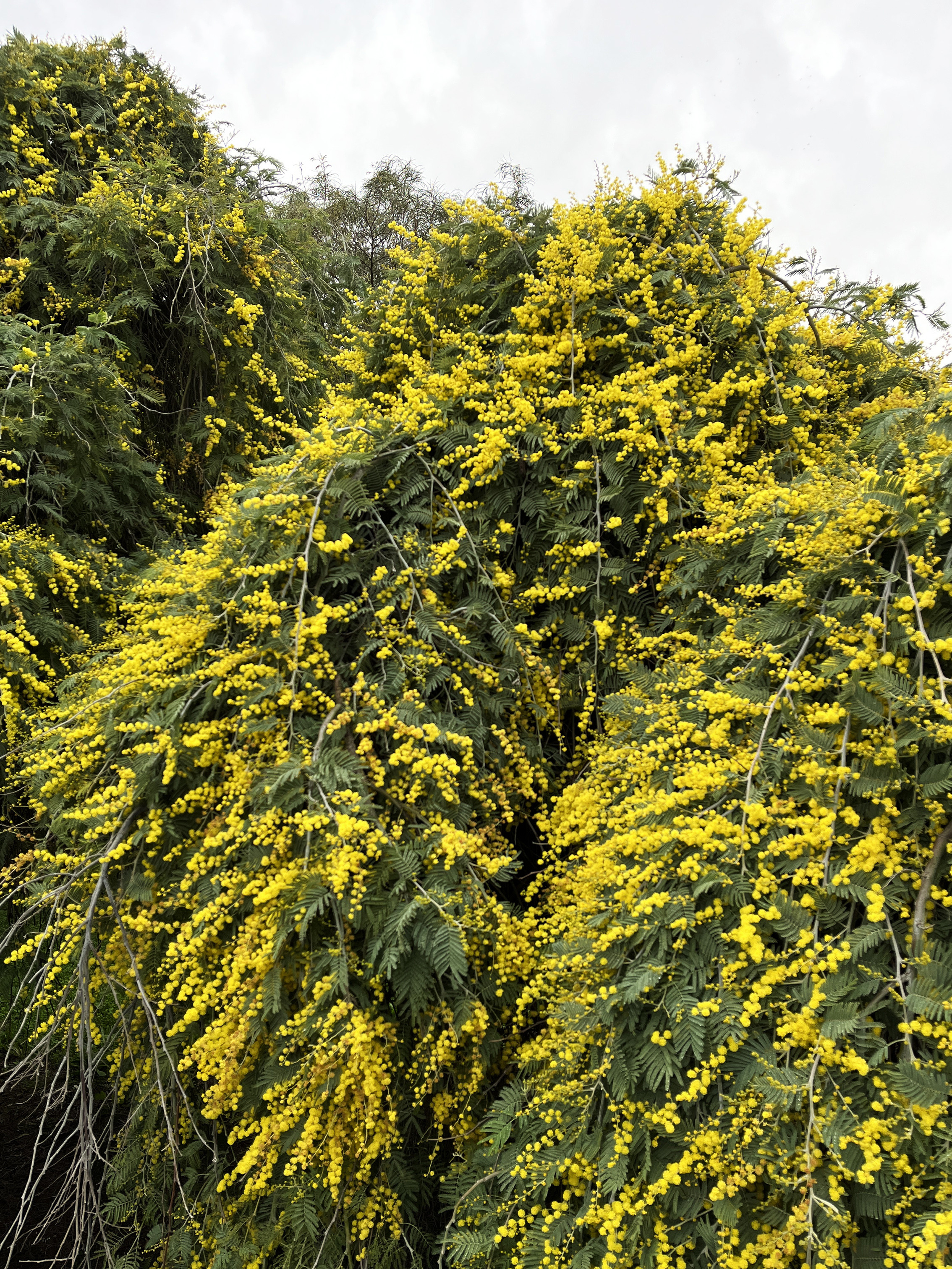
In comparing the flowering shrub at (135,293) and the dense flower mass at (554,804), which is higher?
the flowering shrub at (135,293)

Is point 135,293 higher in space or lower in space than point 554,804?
higher

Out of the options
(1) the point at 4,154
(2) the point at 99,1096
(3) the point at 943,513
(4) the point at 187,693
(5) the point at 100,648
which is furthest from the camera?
(1) the point at 4,154

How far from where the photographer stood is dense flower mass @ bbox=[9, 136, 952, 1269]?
1.69m

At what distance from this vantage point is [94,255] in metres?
4.97

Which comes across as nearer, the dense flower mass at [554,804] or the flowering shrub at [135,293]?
the dense flower mass at [554,804]

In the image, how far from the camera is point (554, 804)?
2.90 metres

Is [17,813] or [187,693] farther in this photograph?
[17,813]

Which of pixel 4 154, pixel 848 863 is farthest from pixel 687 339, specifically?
pixel 4 154

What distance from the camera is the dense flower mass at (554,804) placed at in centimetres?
169

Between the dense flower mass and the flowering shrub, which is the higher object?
the flowering shrub

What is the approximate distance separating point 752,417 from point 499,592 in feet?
Result: 4.31

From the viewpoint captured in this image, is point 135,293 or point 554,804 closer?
point 554,804

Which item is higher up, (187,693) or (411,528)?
(411,528)

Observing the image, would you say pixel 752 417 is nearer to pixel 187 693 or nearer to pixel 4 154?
pixel 187 693
